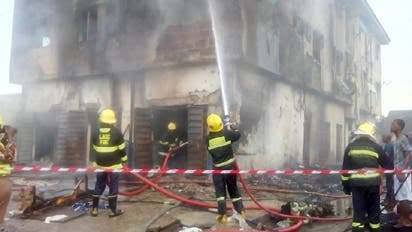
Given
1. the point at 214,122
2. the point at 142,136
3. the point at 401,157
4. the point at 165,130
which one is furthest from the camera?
the point at 165,130

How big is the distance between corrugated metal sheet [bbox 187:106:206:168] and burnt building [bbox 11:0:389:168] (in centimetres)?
3

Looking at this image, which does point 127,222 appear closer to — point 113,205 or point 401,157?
point 113,205

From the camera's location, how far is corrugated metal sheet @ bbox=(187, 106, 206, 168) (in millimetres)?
10352

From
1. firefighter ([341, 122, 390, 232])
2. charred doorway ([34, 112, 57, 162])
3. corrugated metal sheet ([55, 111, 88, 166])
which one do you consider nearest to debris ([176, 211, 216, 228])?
firefighter ([341, 122, 390, 232])

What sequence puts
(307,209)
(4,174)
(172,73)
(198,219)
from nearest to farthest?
1. (4,174)
2. (198,219)
3. (307,209)
4. (172,73)

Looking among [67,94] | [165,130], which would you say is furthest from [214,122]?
[67,94]

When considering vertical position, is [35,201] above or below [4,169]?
below

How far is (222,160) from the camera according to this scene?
6.49 meters

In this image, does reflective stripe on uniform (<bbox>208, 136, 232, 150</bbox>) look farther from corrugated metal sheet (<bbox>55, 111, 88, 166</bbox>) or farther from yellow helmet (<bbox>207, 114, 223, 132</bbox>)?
corrugated metal sheet (<bbox>55, 111, 88, 166</bbox>)

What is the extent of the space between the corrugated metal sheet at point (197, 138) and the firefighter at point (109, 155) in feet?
12.1

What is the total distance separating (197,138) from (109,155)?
3939 mm

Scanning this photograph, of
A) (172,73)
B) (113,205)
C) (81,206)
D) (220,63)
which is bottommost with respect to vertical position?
(81,206)

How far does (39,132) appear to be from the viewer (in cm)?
1441

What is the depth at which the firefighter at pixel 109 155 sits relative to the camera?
6688 millimetres
